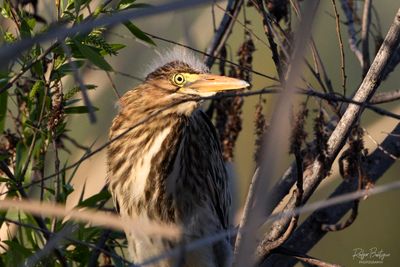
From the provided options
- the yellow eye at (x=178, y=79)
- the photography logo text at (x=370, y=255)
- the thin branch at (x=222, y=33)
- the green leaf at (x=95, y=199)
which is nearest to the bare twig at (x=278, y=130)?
the green leaf at (x=95, y=199)

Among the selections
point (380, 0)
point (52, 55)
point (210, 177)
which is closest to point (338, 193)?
point (210, 177)

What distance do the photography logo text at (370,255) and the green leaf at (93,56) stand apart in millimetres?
1794

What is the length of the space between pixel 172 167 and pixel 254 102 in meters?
1.24

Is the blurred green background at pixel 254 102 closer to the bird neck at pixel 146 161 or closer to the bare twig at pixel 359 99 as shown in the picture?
the bird neck at pixel 146 161

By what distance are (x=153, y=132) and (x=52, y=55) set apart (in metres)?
0.43

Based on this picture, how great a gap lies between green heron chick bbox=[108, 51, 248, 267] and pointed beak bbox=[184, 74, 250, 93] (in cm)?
1

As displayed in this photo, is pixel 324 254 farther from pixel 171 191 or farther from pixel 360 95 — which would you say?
pixel 360 95

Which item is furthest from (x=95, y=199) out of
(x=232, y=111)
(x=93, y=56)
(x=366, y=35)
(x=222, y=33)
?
(x=366, y=35)

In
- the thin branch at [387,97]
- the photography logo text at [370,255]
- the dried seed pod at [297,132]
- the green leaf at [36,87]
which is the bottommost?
the photography logo text at [370,255]

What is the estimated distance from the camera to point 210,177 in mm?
2662

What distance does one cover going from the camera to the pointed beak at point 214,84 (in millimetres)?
2344

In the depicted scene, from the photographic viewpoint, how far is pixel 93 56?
204 centimetres

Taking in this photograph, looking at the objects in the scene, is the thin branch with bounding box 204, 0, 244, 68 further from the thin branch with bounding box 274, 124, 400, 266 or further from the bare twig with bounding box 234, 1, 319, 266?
the bare twig with bounding box 234, 1, 319, 266

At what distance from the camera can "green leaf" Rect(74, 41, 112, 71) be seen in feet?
6.53
